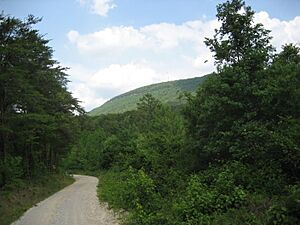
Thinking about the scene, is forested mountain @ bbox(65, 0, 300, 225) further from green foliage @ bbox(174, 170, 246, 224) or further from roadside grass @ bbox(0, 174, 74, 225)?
roadside grass @ bbox(0, 174, 74, 225)

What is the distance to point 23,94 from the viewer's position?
2644 centimetres

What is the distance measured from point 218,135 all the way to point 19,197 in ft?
45.7

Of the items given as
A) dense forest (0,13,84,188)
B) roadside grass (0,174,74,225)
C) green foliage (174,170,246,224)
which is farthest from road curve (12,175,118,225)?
dense forest (0,13,84,188)

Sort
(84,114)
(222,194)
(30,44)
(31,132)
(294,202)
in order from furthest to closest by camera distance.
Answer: (84,114) → (31,132) → (30,44) → (222,194) → (294,202)

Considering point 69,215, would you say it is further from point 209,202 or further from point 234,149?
point 234,149

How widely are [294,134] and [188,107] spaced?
32.5 feet

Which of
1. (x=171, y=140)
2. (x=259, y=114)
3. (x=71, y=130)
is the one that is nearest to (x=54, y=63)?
(x=71, y=130)

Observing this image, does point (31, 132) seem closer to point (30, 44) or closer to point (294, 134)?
point (30, 44)

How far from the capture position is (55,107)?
118 ft

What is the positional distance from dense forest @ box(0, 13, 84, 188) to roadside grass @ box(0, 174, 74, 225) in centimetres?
93

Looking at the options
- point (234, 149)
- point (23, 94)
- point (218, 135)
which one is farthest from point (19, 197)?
point (234, 149)

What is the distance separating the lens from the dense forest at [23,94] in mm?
25328

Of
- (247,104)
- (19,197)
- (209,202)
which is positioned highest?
(247,104)

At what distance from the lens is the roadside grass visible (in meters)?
19.4
